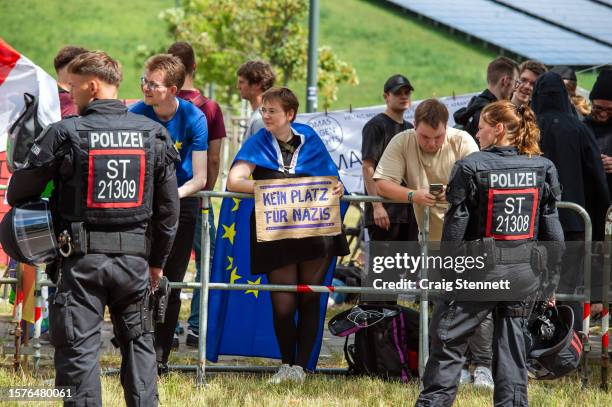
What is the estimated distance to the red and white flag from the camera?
23.9 feet

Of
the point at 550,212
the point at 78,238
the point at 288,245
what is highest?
the point at 550,212

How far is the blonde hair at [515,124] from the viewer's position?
579cm

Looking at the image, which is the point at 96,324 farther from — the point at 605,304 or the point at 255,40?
the point at 255,40

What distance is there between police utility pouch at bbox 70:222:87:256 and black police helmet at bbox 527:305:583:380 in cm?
281

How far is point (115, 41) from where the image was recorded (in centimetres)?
5375

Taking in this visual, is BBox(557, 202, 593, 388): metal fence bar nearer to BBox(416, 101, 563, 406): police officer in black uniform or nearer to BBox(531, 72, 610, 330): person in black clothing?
BBox(531, 72, 610, 330): person in black clothing

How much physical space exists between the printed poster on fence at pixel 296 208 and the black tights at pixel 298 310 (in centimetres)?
25

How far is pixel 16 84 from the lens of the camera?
752 cm

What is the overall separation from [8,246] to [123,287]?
598 mm

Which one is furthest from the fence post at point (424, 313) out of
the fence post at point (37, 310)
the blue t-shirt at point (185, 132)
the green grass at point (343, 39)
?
the green grass at point (343, 39)

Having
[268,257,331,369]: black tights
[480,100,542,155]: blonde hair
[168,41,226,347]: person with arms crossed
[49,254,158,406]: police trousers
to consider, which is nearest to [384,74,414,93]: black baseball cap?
[168,41,226,347]: person with arms crossed

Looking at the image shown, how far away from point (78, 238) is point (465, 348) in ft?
7.16

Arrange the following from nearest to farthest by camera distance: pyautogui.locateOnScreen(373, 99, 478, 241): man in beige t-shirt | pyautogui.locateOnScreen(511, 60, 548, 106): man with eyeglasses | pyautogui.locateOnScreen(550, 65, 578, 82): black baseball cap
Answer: pyautogui.locateOnScreen(373, 99, 478, 241): man in beige t-shirt → pyautogui.locateOnScreen(511, 60, 548, 106): man with eyeglasses → pyautogui.locateOnScreen(550, 65, 578, 82): black baseball cap

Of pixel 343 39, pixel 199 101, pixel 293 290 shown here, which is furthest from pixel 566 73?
pixel 343 39
